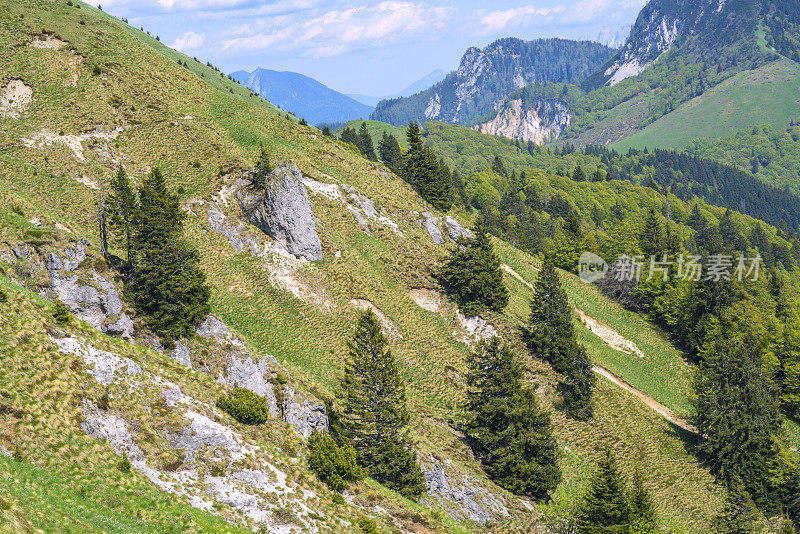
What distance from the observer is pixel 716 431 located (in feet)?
202

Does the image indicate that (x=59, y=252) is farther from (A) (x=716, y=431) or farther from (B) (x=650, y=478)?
(A) (x=716, y=431)

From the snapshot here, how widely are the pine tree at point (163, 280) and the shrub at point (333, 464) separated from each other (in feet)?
48.7

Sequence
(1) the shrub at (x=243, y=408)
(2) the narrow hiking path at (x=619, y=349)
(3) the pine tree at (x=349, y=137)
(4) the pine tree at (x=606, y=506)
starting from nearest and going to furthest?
(1) the shrub at (x=243, y=408) < (4) the pine tree at (x=606, y=506) < (2) the narrow hiking path at (x=619, y=349) < (3) the pine tree at (x=349, y=137)

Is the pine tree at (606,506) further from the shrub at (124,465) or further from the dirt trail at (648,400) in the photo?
the dirt trail at (648,400)

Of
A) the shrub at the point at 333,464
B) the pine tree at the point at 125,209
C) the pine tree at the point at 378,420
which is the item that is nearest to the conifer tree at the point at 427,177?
the pine tree at the point at 378,420

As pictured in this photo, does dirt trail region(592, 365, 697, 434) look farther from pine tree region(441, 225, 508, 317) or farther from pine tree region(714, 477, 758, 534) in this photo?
pine tree region(714, 477, 758, 534)

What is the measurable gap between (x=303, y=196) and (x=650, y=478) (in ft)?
160

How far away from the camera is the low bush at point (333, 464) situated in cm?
3253

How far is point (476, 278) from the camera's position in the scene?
6569 cm

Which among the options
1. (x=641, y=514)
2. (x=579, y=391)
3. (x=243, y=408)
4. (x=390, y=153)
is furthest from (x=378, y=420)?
(x=390, y=153)

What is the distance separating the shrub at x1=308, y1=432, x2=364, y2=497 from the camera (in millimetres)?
32531

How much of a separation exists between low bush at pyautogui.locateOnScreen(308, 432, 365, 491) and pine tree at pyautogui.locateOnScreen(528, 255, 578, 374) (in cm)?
3562

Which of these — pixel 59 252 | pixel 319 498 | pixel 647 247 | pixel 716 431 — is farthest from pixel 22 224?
pixel 647 247

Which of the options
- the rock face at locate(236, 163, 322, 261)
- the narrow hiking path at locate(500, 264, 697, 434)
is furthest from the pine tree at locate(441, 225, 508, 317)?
the rock face at locate(236, 163, 322, 261)
